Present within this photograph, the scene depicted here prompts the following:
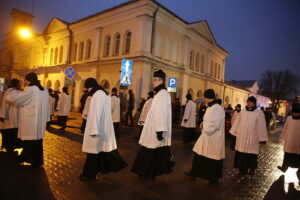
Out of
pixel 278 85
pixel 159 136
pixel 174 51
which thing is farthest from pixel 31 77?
pixel 278 85

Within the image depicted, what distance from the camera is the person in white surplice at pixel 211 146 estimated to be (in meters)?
4.70

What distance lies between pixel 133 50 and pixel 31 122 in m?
14.6

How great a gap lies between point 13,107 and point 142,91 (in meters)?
12.2

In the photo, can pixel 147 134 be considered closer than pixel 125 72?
Yes

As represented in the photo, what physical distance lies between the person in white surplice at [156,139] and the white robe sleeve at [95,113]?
977 mm

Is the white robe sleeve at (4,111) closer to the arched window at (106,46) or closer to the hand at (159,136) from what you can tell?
the hand at (159,136)

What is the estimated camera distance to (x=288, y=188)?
5.05 metres

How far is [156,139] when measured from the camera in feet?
14.4

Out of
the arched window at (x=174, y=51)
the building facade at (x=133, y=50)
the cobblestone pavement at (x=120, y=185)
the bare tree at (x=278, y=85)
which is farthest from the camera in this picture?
the bare tree at (x=278, y=85)

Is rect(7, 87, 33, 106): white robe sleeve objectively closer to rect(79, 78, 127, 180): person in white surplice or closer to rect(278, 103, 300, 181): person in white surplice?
rect(79, 78, 127, 180): person in white surplice

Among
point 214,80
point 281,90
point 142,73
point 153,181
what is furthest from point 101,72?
point 281,90

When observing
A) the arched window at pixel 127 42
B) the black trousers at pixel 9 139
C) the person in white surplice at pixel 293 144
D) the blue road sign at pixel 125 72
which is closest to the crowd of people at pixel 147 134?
the black trousers at pixel 9 139

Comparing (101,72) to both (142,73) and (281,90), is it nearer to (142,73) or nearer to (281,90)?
(142,73)

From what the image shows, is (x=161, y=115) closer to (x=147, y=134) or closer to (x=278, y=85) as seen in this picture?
(x=147, y=134)
